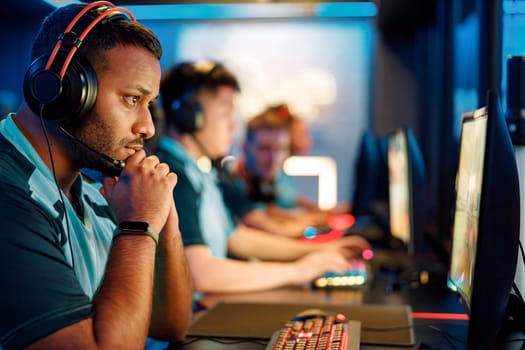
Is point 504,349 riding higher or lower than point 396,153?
lower

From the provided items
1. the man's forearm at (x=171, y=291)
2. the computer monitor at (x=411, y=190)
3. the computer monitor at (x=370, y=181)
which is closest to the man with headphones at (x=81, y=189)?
the man's forearm at (x=171, y=291)

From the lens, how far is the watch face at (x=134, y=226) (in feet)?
3.54

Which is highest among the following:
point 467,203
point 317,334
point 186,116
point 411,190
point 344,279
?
point 186,116

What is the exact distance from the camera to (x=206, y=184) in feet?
7.55

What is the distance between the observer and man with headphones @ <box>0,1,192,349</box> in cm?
93

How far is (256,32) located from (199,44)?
546 mm

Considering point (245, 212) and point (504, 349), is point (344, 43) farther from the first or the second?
point (504, 349)

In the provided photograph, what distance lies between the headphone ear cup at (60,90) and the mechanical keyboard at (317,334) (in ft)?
1.69

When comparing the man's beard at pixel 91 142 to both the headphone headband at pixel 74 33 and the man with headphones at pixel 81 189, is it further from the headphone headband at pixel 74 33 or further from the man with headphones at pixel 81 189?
the headphone headband at pixel 74 33

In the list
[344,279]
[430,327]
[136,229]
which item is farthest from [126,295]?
[344,279]

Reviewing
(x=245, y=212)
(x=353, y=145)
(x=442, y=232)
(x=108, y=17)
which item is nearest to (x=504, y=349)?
(x=108, y=17)

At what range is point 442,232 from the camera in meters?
3.32

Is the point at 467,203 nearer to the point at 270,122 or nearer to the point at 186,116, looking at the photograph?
the point at 186,116

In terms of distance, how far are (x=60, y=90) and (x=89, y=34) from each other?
0.40 ft
